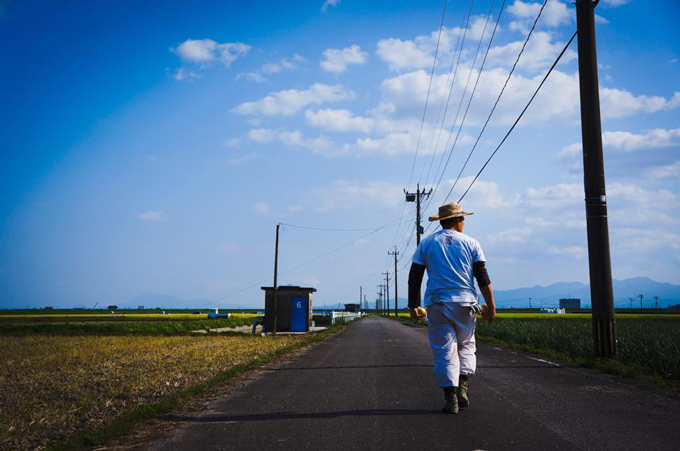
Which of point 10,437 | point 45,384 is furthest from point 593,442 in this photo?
point 45,384

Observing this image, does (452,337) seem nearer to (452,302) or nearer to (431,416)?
(452,302)

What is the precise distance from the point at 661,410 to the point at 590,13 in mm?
8986

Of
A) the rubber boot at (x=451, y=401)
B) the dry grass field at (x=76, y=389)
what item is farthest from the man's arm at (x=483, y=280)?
the dry grass field at (x=76, y=389)

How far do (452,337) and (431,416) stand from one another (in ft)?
2.67

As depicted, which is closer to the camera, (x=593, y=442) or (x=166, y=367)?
(x=593, y=442)

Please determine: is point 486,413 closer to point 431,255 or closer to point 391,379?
point 431,255

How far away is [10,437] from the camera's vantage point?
185 inches

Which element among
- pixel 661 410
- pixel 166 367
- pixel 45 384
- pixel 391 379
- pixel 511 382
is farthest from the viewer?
pixel 166 367

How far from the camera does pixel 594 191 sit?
10.0 metres

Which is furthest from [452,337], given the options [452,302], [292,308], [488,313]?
[292,308]

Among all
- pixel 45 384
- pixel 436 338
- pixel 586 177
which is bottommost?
pixel 45 384

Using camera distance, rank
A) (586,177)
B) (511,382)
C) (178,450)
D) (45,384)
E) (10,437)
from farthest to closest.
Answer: (586,177) < (45,384) < (511,382) < (10,437) < (178,450)

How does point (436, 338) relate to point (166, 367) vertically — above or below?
above

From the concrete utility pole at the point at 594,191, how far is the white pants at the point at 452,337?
558 cm
